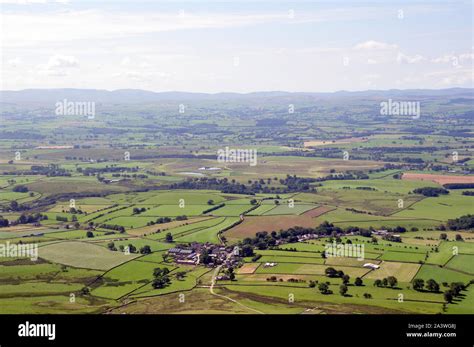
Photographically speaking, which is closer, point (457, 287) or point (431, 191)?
point (457, 287)

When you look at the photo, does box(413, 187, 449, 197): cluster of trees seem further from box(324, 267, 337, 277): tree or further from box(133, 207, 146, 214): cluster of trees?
box(324, 267, 337, 277): tree

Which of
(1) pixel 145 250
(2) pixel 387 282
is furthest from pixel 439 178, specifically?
(1) pixel 145 250

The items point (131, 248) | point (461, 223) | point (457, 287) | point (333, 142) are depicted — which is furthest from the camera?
point (333, 142)

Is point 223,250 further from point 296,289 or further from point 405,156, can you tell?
point 405,156

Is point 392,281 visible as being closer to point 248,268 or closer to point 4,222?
point 248,268

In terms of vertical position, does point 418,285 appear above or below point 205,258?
below
